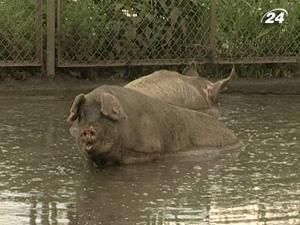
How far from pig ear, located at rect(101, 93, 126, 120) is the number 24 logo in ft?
14.4

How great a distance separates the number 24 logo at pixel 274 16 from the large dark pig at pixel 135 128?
10.9 ft

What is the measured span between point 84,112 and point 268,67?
15.4ft

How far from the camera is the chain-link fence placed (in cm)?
1095

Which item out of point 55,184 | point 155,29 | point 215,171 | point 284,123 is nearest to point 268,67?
point 155,29

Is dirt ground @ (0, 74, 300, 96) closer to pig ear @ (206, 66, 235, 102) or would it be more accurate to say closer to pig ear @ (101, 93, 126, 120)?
pig ear @ (206, 66, 235, 102)

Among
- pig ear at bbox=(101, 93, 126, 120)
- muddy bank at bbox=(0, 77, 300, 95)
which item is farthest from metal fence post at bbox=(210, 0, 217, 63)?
pig ear at bbox=(101, 93, 126, 120)

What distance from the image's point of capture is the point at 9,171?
7.39m

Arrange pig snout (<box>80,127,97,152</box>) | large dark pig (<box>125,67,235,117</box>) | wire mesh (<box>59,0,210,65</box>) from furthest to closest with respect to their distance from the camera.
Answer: wire mesh (<box>59,0,210,65</box>)
large dark pig (<box>125,67,235,117</box>)
pig snout (<box>80,127,97,152</box>)

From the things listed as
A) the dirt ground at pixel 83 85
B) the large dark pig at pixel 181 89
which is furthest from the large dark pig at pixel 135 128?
the dirt ground at pixel 83 85

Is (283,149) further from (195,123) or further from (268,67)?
(268,67)

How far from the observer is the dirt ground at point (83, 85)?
10.7 m

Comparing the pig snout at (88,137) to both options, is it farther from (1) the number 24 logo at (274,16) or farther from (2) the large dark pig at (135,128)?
(1) the number 24 logo at (274,16)

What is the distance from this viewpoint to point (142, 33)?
37.0 ft

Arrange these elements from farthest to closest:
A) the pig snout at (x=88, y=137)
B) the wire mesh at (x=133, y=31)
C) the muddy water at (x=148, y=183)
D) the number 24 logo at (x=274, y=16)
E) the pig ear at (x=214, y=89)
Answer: the number 24 logo at (x=274, y=16), the wire mesh at (x=133, y=31), the pig ear at (x=214, y=89), the pig snout at (x=88, y=137), the muddy water at (x=148, y=183)
